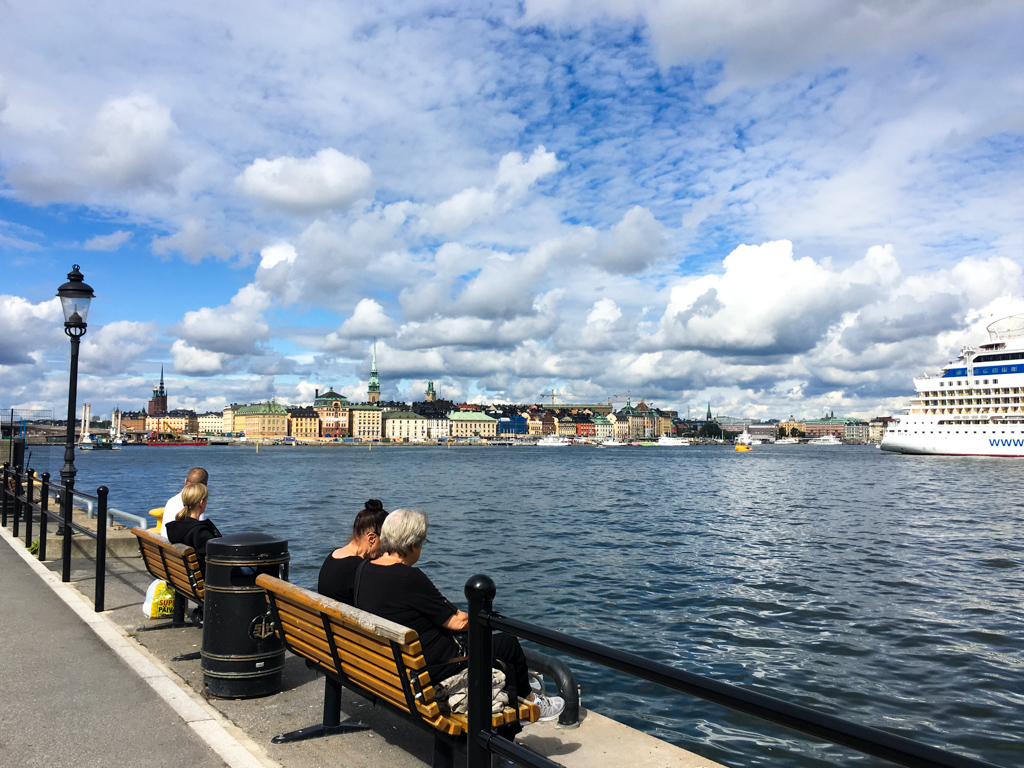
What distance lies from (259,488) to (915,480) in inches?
1810

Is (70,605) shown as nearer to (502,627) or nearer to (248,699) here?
(248,699)

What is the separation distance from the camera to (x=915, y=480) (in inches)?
2002

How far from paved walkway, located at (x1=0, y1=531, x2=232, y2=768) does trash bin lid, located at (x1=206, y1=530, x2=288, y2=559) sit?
1.20 meters

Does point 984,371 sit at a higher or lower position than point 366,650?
higher

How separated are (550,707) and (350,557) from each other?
184 centimetres

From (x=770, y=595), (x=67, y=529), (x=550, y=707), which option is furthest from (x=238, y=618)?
(x=770, y=595)

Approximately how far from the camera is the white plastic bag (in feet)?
25.7

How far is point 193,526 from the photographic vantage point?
720cm

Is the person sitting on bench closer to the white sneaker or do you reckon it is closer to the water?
the white sneaker

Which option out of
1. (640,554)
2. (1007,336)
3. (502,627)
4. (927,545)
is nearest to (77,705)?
(502,627)

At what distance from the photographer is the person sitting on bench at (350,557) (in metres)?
5.33

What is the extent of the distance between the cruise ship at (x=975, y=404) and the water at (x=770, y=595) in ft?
167

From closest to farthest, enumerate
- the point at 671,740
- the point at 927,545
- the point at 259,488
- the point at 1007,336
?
the point at 671,740 → the point at 927,545 → the point at 259,488 → the point at 1007,336

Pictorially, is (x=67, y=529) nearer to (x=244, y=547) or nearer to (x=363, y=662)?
(x=244, y=547)
